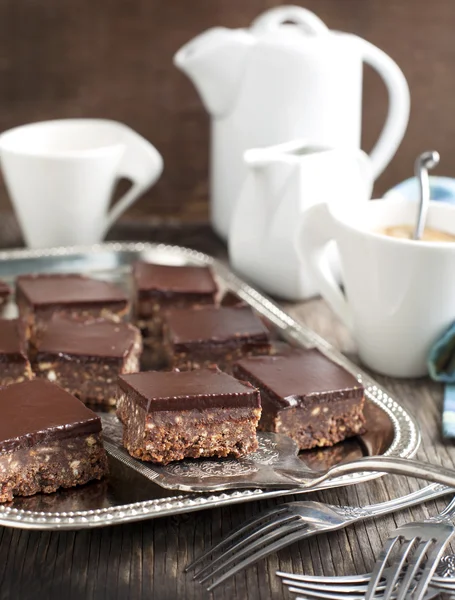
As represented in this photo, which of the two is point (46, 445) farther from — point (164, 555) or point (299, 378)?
point (299, 378)

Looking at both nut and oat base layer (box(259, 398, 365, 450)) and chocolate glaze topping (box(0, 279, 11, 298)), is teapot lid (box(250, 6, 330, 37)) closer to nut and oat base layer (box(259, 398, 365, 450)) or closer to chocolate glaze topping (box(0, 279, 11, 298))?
chocolate glaze topping (box(0, 279, 11, 298))

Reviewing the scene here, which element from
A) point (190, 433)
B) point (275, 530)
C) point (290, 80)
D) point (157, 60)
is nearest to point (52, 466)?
point (190, 433)

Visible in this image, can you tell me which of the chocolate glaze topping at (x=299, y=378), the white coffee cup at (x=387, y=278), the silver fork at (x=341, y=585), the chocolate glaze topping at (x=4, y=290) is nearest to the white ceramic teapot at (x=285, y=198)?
the white coffee cup at (x=387, y=278)

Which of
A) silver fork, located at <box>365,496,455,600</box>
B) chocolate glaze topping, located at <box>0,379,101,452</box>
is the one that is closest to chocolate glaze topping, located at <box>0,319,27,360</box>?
chocolate glaze topping, located at <box>0,379,101,452</box>

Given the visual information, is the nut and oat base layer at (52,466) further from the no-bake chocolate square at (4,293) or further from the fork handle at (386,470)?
the no-bake chocolate square at (4,293)

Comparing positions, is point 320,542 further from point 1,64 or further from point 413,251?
point 1,64

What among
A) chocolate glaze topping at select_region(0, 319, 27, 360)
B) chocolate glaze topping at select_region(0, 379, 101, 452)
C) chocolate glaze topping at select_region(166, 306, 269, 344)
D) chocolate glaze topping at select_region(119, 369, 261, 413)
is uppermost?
chocolate glaze topping at select_region(119, 369, 261, 413)
